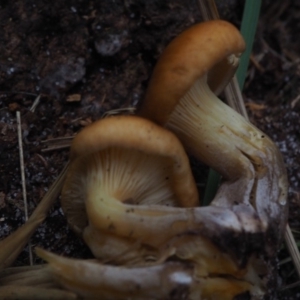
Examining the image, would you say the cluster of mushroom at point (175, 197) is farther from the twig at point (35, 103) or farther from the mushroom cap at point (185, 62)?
the twig at point (35, 103)

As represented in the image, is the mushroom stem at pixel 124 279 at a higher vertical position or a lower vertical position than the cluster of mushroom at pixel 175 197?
lower

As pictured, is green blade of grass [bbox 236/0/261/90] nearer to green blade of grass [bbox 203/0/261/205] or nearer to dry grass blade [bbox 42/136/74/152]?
green blade of grass [bbox 203/0/261/205]

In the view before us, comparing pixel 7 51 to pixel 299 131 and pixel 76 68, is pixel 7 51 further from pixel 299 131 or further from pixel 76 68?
pixel 299 131

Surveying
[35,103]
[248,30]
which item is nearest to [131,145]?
[35,103]

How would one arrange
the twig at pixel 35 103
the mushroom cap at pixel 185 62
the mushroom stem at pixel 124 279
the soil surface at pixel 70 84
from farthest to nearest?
the twig at pixel 35 103
the soil surface at pixel 70 84
the mushroom cap at pixel 185 62
the mushroom stem at pixel 124 279

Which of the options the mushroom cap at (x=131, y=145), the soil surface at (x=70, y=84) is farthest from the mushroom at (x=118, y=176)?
the soil surface at (x=70, y=84)

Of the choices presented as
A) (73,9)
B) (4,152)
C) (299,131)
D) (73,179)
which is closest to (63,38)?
(73,9)

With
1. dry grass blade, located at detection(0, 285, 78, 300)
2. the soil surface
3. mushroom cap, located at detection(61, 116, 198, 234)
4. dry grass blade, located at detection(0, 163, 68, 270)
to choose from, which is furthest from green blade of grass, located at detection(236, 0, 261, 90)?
dry grass blade, located at detection(0, 285, 78, 300)
